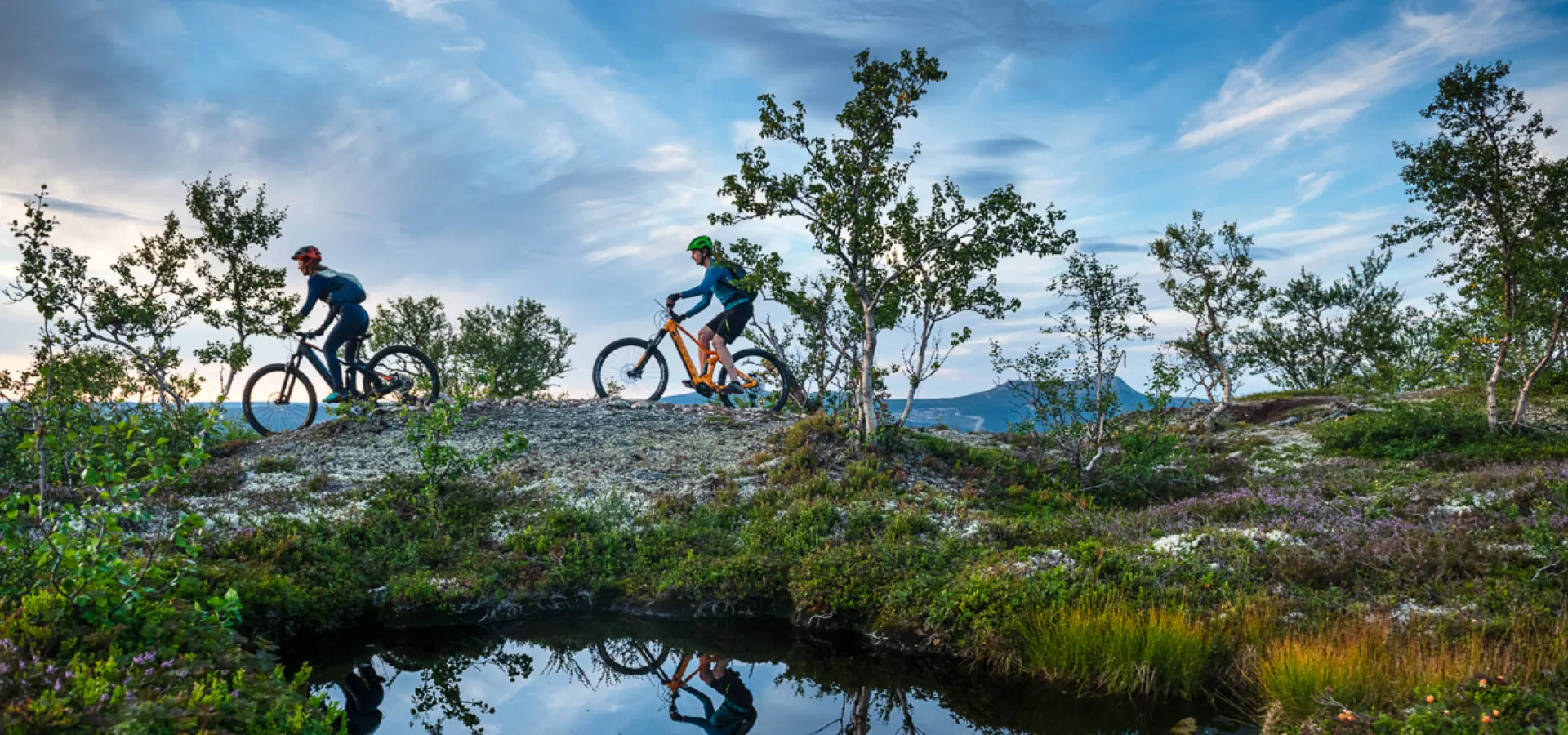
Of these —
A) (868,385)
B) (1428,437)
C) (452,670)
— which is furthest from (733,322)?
(1428,437)

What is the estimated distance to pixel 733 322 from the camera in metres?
19.6

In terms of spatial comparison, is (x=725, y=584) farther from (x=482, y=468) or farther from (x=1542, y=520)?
(x=1542, y=520)

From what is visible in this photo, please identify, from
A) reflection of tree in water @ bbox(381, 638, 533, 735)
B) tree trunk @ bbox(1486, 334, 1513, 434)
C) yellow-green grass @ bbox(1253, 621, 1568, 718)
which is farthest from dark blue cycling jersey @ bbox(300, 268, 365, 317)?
tree trunk @ bbox(1486, 334, 1513, 434)

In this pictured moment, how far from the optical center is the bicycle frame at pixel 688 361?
20.5 meters

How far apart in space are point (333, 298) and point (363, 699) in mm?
11817

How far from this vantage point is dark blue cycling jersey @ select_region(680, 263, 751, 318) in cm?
1898

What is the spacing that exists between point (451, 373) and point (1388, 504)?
38.2 meters

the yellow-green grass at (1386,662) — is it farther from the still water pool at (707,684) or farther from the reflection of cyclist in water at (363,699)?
the reflection of cyclist in water at (363,699)

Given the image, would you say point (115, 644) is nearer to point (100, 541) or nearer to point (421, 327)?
point (100, 541)

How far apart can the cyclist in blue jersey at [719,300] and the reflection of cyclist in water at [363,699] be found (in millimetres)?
10833

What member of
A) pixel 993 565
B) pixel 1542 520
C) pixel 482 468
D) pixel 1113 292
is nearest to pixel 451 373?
pixel 482 468

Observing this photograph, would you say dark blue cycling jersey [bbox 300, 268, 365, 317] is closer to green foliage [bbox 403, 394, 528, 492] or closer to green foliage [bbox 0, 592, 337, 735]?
green foliage [bbox 403, 394, 528, 492]

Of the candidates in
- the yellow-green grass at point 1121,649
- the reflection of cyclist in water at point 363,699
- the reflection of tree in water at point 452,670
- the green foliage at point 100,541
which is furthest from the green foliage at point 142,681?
the yellow-green grass at point 1121,649

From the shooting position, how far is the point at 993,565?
1076 cm
